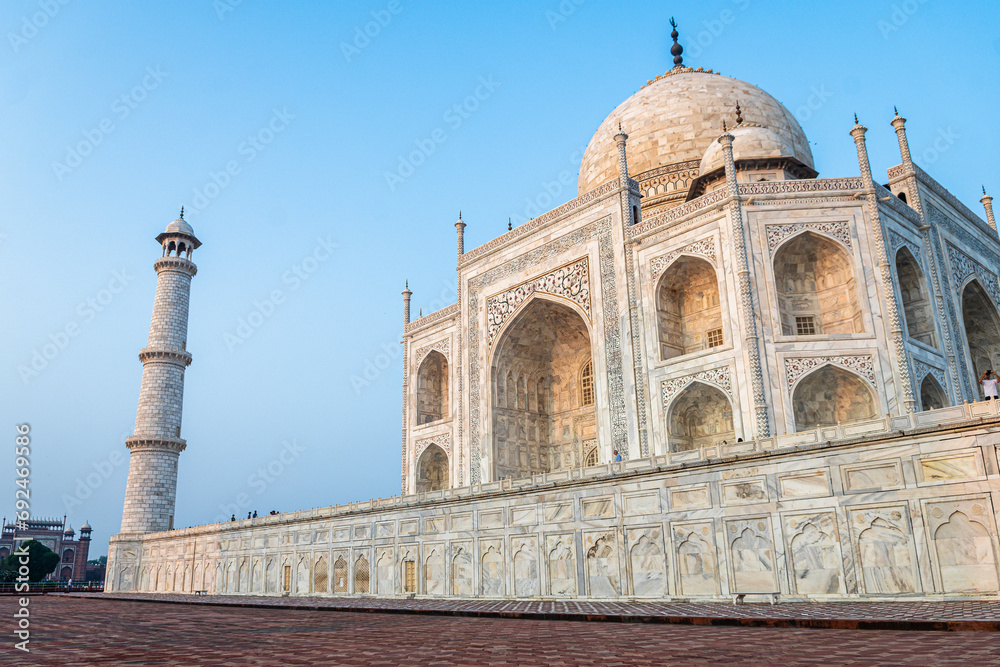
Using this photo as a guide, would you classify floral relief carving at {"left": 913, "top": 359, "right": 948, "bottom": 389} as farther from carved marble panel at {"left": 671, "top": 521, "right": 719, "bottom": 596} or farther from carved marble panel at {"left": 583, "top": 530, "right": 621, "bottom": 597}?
carved marble panel at {"left": 583, "top": 530, "right": 621, "bottom": 597}

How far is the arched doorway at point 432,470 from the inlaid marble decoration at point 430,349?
2.98 m

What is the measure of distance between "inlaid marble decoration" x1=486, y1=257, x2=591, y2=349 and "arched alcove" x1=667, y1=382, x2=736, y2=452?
12.4ft

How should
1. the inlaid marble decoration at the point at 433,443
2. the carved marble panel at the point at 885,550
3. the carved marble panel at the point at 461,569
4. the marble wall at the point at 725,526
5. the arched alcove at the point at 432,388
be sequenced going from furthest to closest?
the arched alcove at the point at 432,388 < the inlaid marble decoration at the point at 433,443 < the carved marble panel at the point at 461,569 < the carved marble panel at the point at 885,550 < the marble wall at the point at 725,526

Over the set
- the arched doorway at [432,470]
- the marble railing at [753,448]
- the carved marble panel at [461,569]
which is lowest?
the carved marble panel at [461,569]

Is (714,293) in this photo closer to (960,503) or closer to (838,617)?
(960,503)

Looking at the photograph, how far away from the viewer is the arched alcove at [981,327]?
2048 cm

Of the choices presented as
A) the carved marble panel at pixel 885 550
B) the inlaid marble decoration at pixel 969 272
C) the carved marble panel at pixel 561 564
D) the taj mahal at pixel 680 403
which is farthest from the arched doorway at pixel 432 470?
the carved marble panel at pixel 885 550

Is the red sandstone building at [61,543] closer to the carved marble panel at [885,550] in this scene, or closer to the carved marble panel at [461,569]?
the carved marble panel at [461,569]

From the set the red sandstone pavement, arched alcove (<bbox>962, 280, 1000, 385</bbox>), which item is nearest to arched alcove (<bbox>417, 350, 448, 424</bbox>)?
arched alcove (<bbox>962, 280, 1000, 385</bbox>)

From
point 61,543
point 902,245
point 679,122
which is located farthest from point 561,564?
point 61,543

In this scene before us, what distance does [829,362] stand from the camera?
15.6 meters

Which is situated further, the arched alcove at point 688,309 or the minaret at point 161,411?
the minaret at point 161,411

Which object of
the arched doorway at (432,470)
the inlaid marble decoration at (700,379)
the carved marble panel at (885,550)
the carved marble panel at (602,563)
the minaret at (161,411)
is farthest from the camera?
the minaret at (161,411)

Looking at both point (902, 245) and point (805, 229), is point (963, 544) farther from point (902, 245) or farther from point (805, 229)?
point (902, 245)
